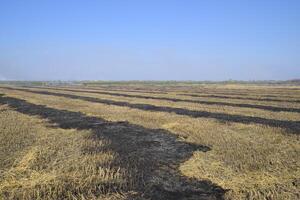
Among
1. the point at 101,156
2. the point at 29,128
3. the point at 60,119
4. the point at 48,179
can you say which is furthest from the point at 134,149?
the point at 60,119

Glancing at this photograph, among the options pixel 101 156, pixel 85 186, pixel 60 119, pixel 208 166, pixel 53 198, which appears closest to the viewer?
pixel 53 198

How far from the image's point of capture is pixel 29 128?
1633 centimetres

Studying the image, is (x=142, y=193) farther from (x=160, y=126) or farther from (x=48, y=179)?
(x=160, y=126)

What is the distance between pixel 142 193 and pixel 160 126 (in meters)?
10.1

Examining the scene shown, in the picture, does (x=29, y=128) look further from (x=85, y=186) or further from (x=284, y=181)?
(x=284, y=181)

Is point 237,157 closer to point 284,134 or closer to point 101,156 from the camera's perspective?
point 101,156

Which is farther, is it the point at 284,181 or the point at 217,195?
the point at 284,181

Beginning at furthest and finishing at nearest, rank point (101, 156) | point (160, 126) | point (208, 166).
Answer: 1. point (160, 126)
2. point (101, 156)
3. point (208, 166)

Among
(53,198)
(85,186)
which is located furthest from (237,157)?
(53,198)

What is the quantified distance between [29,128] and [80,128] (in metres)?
2.22

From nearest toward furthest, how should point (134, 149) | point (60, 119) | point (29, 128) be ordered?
point (134, 149) < point (29, 128) < point (60, 119)

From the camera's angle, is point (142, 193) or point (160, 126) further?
point (160, 126)

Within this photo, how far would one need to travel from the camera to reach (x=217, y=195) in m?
7.50

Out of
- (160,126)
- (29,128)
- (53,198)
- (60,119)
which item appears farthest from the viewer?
(60,119)
